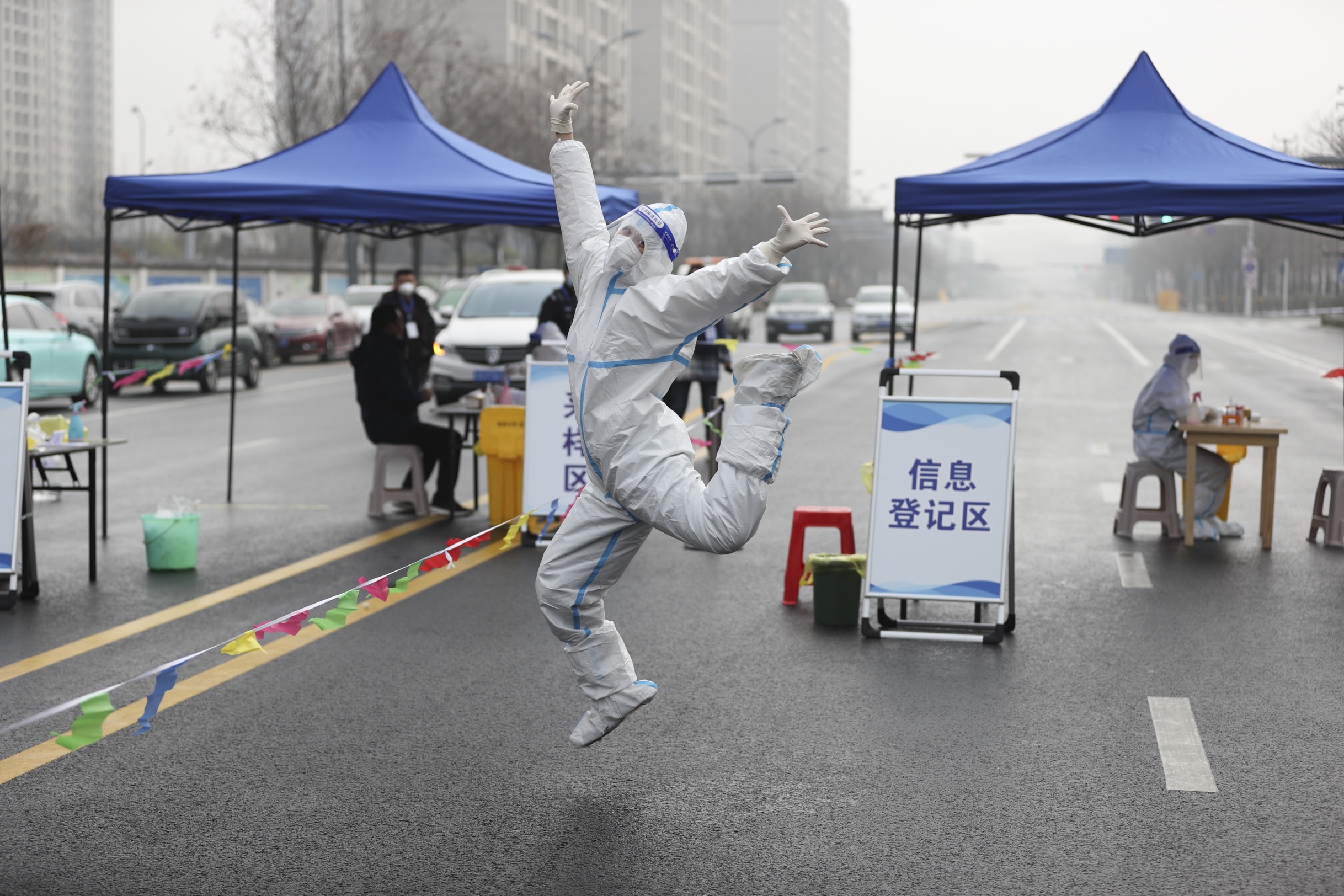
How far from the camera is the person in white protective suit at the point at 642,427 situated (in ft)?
16.0

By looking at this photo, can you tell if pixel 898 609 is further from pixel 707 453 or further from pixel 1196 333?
pixel 1196 333

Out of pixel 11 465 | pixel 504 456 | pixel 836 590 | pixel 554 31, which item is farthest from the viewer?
pixel 554 31

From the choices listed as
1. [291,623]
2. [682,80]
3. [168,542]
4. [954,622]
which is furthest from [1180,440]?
[682,80]

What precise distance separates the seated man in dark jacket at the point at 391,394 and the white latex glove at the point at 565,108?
4918 millimetres

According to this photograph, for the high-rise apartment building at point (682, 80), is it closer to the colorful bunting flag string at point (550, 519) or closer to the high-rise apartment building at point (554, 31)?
the high-rise apartment building at point (554, 31)

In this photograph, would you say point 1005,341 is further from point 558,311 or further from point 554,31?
→ point 554,31

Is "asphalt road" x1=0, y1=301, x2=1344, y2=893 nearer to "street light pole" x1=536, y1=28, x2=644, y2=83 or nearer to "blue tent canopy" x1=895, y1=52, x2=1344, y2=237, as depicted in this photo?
"blue tent canopy" x1=895, y1=52, x2=1344, y2=237

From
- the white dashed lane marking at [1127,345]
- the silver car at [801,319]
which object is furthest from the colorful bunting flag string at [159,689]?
the silver car at [801,319]

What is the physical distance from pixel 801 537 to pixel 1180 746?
2863 millimetres

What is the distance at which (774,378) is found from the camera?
495cm

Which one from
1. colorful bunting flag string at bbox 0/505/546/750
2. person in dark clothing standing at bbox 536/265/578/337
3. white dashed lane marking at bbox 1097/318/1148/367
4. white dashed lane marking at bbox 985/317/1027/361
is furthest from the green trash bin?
white dashed lane marking at bbox 985/317/1027/361

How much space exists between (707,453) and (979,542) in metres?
6.01

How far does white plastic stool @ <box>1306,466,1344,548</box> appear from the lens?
9531mm

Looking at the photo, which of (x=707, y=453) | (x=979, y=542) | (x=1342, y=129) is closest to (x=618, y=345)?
(x=979, y=542)
